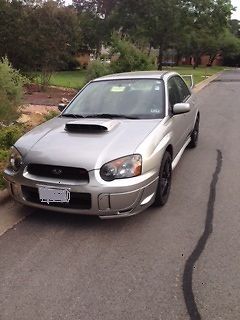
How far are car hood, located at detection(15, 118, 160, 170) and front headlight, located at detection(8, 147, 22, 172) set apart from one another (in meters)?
0.06

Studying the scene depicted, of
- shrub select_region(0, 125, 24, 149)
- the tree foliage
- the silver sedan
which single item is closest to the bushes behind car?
the tree foliage

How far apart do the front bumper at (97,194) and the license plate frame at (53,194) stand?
3cm

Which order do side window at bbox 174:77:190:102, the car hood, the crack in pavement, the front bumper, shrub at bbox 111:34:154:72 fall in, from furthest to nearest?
shrub at bbox 111:34:154:72, side window at bbox 174:77:190:102, the car hood, the front bumper, the crack in pavement

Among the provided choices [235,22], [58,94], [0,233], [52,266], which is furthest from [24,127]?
[235,22]

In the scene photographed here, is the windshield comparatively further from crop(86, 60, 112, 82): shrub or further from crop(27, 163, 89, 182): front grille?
crop(86, 60, 112, 82): shrub

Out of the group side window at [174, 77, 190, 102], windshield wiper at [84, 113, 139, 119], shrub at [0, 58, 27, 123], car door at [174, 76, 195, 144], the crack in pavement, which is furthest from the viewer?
shrub at [0, 58, 27, 123]

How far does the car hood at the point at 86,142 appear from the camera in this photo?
4.00 metres

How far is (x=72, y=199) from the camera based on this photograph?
157 inches

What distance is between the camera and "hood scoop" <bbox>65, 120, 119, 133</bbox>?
14.8 feet

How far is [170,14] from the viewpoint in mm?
31234

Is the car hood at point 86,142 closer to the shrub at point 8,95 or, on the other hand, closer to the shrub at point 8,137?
the shrub at point 8,137

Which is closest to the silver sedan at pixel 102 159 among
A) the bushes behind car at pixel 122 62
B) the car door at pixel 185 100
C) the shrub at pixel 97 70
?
the car door at pixel 185 100

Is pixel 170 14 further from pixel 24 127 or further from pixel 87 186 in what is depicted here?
pixel 87 186

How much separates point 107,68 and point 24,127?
657 centimetres
